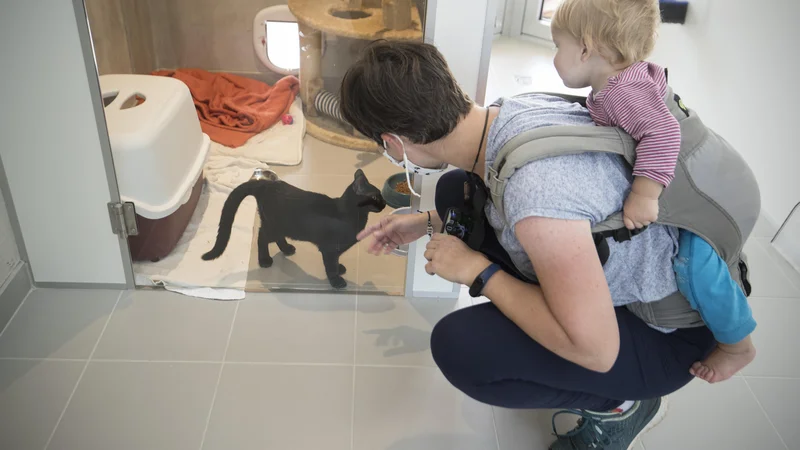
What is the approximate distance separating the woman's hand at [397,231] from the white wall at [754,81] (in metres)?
1.36

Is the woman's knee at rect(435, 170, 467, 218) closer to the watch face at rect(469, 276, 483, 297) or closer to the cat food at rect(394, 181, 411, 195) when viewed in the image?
the cat food at rect(394, 181, 411, 195)

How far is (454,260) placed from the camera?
1.23 meters

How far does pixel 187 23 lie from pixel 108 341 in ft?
2.67

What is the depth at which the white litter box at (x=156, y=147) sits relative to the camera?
1.53 m

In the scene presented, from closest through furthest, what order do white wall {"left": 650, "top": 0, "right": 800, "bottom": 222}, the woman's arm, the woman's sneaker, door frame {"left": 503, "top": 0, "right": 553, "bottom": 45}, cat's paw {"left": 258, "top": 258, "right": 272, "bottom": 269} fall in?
1. the woman's arm
2. the woman's sneaker
3. cat's paw {"left": 258, "top": 258, "right": 272, "bottom": 269}
4. white wall {"left": 650, "top": 0, "right": 800, "bottom": 222}
5. door frame {"left": 503, "top": 0, "right": 553, "bottom": 45}

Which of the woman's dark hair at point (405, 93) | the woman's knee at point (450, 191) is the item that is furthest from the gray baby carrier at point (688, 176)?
the woman's knee at point (450, 191)

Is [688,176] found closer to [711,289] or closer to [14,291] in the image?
[711,289]

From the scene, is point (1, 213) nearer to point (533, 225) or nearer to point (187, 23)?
point (187, 23)

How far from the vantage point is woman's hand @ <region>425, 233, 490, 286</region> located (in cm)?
121

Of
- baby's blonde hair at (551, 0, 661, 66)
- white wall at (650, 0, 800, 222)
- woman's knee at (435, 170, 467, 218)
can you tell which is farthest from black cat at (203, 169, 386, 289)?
white wall at (650, 0, 800, 222)

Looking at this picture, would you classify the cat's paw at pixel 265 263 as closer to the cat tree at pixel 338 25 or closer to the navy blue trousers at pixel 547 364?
the cat tree at pixel 338 25

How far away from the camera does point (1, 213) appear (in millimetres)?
1673

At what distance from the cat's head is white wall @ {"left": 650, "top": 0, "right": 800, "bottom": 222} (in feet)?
4.58

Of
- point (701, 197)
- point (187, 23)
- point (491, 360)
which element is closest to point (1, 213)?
point (187, 23)
